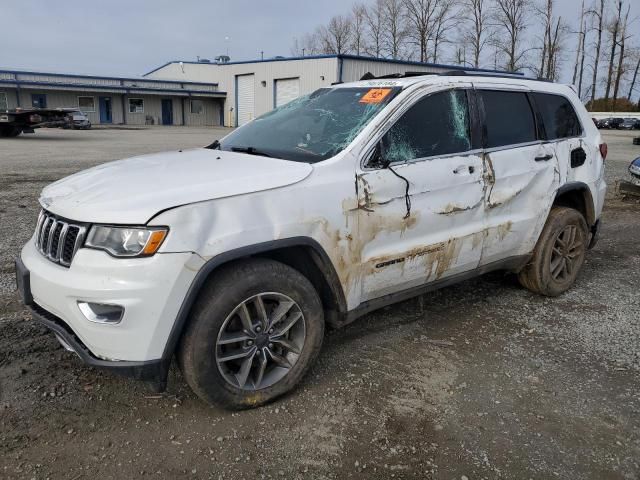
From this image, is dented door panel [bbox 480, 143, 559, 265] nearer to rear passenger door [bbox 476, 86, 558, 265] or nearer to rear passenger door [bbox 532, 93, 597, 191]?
rear passenger door [bbox 476, 86, 558, 265]

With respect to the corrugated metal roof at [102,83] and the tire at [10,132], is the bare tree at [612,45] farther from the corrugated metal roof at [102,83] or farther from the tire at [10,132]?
the tire at [10,132]

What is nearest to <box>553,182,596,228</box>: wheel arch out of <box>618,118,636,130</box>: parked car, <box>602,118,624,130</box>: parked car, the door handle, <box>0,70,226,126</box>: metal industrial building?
the door handle

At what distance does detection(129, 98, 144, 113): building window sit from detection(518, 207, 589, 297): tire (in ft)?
158

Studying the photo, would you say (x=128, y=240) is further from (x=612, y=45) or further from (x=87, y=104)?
(x=612, y=45)

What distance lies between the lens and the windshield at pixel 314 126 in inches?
130

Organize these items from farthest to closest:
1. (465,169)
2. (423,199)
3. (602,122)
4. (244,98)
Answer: (602,122) < (244,98) < (465,169) < (423,199)

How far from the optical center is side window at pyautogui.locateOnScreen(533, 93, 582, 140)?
4.45 meters

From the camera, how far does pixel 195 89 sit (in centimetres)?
4844

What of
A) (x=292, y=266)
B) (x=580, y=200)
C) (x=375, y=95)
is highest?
(x=375, y=95)

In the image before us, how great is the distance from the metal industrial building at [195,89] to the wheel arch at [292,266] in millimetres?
31392

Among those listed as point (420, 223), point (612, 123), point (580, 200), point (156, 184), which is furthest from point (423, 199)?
point (612, 123)

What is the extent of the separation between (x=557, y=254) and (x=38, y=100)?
155 feet

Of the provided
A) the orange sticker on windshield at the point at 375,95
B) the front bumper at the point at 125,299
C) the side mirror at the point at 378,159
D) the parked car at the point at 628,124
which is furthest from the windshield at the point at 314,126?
the parked car at the point at 628,124

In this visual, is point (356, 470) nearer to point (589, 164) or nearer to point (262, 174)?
point (262, 174)
